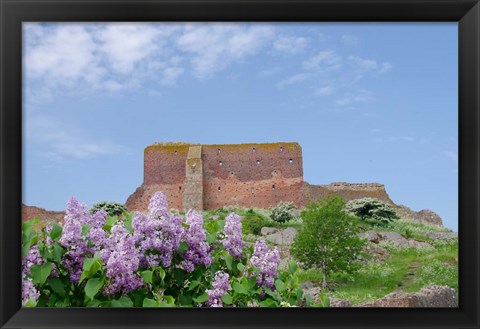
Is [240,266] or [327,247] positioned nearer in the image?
[240,266]

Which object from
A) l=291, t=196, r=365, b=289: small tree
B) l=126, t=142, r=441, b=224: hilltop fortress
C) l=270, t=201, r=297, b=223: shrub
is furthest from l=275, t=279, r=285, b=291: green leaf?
l=126, t=142, r=441, b=224: hilltop fortress

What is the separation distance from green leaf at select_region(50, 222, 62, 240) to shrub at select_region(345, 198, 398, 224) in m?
3.82

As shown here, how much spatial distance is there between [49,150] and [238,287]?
1.72 metres

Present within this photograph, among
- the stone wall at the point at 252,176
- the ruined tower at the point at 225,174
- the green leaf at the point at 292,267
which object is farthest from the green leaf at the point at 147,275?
the stone wall at the point at 252,176

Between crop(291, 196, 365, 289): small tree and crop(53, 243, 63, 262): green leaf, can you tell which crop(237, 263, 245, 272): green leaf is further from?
crop(291, 196, 365, 289): small tree

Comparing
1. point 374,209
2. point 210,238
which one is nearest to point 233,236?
point 210,238

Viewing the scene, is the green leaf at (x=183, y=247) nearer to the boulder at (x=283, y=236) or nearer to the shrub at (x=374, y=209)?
the boulder at (x=283, y=236)

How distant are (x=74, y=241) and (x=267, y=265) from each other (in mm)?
384

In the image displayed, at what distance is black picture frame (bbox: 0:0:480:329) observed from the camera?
0.89 m

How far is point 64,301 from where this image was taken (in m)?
0.96

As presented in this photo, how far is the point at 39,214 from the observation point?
1.62 m
